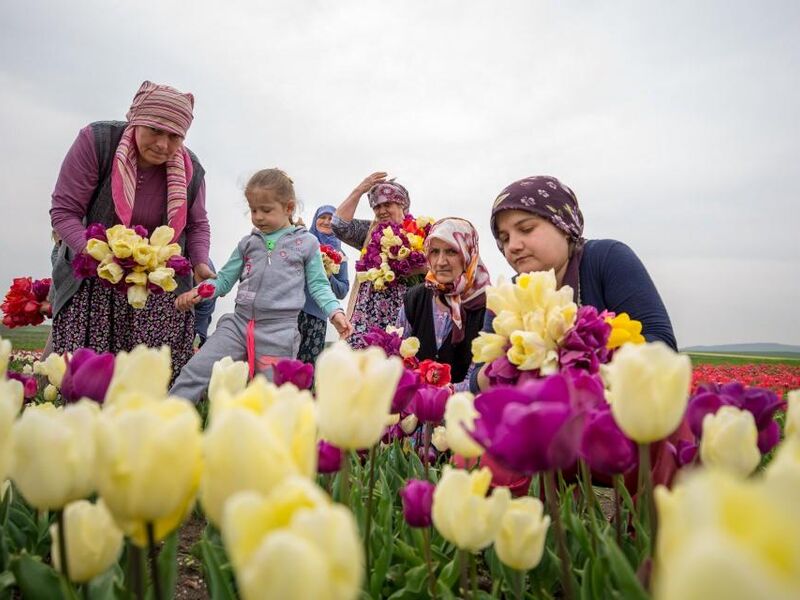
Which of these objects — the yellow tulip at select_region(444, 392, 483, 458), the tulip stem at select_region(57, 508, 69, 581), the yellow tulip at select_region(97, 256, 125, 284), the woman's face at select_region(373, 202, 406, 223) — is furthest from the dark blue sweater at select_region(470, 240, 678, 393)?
the woman's face at select_region(373, 202, 406, 223)

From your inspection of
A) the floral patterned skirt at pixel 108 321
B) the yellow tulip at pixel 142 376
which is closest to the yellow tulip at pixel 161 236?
the floral patterned skirt at pixel 108 321

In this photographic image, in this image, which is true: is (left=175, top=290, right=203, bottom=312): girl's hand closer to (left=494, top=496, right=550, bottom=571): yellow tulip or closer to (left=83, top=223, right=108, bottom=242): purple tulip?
(left=83, top=223, right=108, bottom=242): purple tulip

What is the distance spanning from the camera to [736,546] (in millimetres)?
258

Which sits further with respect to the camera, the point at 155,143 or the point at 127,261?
the point at 155,143

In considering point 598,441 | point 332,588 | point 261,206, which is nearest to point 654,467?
point 598,441

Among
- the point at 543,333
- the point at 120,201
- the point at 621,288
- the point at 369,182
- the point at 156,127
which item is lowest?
the point at 543,333

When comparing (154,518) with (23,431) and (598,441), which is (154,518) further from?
(598,441)

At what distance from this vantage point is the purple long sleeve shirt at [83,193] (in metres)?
3.18

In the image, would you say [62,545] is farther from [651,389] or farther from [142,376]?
[651,389]

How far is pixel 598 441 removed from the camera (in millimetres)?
767

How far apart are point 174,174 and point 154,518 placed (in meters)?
3.32

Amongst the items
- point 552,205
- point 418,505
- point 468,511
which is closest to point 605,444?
point 468,511

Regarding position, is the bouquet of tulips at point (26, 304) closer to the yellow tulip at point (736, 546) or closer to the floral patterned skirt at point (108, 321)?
the floral patterned skirt at point (108, 321)

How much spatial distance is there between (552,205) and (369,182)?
10.1 ft
